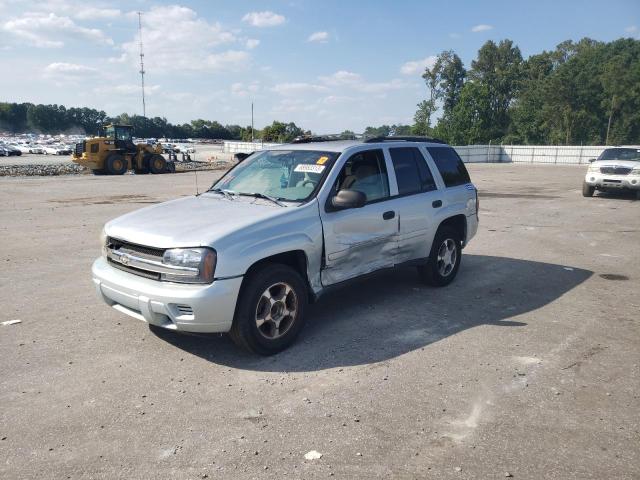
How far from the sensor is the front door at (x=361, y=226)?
15.8 ft

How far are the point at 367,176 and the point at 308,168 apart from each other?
2.21ft

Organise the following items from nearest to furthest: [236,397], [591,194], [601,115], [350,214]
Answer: [236,397] → [350,214] → [591,194] → [601,115]

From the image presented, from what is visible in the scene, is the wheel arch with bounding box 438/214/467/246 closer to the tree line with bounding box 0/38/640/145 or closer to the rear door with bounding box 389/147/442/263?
the rear door with bounding box 389/147/442/263

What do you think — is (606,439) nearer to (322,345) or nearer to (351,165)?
(322,345)

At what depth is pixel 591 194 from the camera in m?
17.4

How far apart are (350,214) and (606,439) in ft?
9.08

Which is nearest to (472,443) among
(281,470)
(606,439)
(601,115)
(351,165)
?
(606,439)

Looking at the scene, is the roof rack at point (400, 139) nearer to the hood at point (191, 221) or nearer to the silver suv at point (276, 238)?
the silver suv at point (276, 238)

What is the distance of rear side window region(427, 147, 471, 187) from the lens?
645cm

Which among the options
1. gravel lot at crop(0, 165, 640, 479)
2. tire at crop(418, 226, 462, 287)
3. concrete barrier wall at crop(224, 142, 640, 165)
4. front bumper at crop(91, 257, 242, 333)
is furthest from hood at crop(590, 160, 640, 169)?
concrete barrier wall at crop(224, 142, 640, 165)

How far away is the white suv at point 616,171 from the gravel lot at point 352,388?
10520 millimetres

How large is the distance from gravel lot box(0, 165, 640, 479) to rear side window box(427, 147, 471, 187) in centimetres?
138

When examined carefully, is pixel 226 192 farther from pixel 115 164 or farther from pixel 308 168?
pixel 115 164

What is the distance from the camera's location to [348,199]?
183 inches
